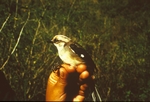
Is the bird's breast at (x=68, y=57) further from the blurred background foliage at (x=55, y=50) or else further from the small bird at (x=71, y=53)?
the blurred background foliage at (x=55, y=50)

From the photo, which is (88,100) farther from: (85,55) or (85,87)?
(85,87)

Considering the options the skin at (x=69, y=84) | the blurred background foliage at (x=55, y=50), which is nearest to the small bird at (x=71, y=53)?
the skin at (x=69, y=84)

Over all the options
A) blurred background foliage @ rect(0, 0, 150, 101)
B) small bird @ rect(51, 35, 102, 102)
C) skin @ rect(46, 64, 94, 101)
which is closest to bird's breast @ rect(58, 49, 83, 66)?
small bird @ rect(51, 35, 102, 102)

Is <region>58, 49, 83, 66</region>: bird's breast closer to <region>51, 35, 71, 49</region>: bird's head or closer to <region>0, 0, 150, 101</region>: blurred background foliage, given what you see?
<region>51, 35, 71, 49</region>: bird's head

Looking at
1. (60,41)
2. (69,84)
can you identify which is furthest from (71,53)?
(69,84)

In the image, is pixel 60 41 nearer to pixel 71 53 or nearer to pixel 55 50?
pixel 71 53
